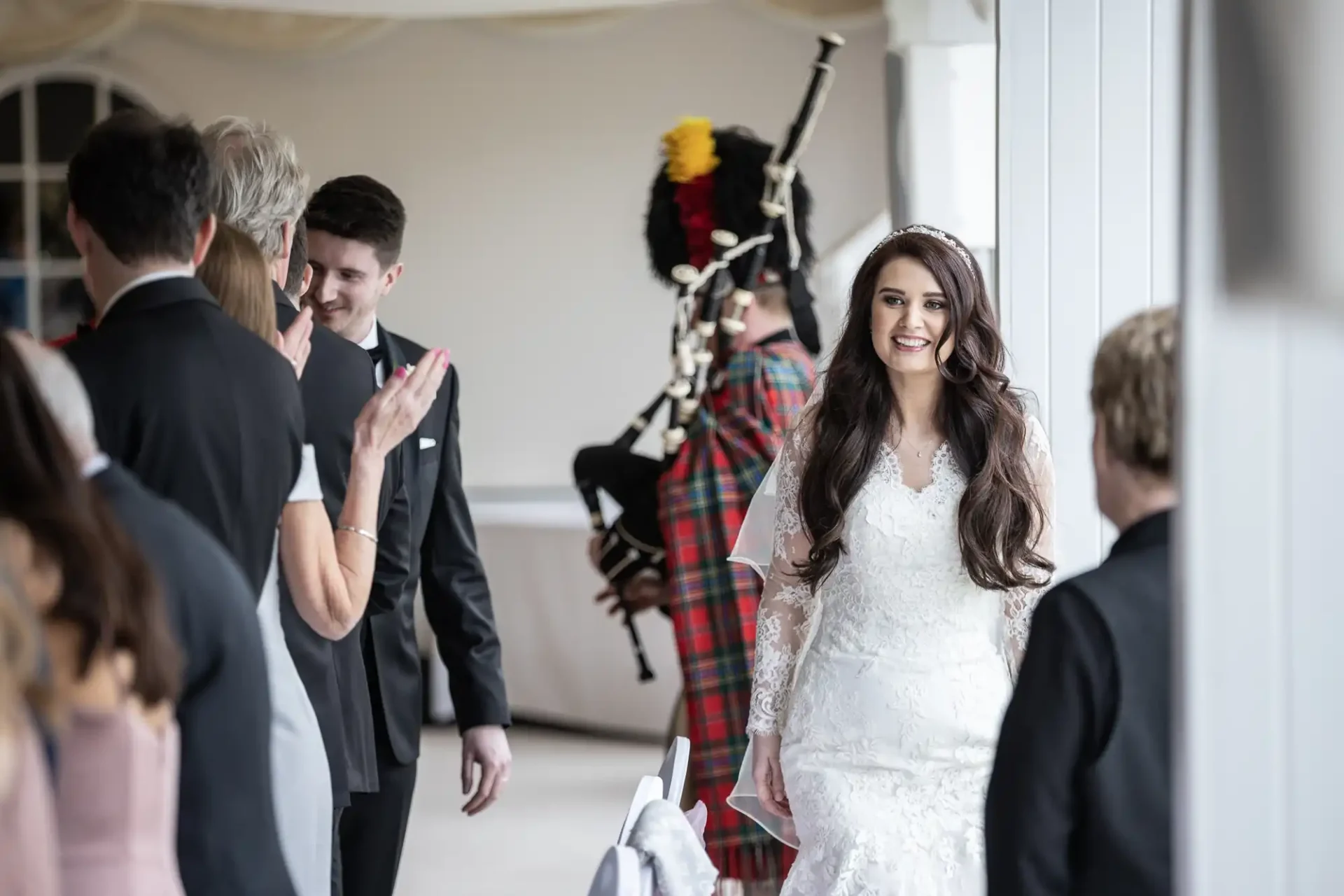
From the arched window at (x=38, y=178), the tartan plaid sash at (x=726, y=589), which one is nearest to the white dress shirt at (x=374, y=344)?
the tartan plaid sash at (x=726, y=589)

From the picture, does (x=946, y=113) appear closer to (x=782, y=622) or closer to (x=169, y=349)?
(x=782, y=622)

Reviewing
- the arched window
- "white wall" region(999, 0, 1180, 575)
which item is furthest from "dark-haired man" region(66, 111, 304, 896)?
the arched window

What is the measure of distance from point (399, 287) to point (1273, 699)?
24.6ft

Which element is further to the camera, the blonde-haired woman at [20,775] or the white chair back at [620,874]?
the white chair back at [620,874]

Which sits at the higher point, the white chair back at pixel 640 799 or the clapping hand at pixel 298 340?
the clapping hand at pixel 298 340

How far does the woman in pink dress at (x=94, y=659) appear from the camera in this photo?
121 cm

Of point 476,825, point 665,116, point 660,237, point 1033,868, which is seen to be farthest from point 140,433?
point 665,116

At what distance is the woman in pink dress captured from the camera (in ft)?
3.97

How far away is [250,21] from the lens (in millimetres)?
8195

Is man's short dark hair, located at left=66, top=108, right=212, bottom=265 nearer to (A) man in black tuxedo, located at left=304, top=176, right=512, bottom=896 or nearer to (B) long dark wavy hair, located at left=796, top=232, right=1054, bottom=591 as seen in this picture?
(A) man in black tuxedo, located at left=304, top=176, right=512, bottom=896

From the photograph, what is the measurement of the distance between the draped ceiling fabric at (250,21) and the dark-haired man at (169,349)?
610cm

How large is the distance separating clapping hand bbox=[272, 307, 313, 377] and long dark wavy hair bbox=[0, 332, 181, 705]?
2.79 ft

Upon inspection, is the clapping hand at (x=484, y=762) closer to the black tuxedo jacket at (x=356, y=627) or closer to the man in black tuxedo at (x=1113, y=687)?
the black tuxedo jacket at (x=356, y=627)

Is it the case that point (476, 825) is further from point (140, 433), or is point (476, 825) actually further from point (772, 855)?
point (140, 433)
